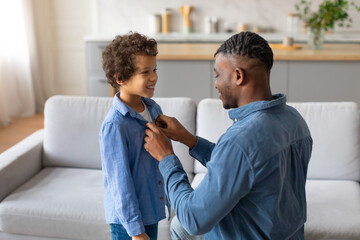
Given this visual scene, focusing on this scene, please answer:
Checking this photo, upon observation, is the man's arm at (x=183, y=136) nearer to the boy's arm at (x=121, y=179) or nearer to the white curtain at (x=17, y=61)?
the boy's arm at (x=121, y=179)

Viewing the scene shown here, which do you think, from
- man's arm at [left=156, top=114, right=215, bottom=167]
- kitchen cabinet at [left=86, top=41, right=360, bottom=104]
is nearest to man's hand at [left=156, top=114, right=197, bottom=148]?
man's arm at [left=156, top=114, right=215, bottom=167]

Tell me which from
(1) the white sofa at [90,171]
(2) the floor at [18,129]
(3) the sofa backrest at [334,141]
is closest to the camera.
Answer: (1) the white sofa at [90,171]

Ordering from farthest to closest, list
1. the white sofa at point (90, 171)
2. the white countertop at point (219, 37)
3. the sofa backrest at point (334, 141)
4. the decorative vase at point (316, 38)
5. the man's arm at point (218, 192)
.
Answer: the white countertop at point (219, 37)
the decorative vase at point (316, 38)
the sofa backrest at point (334, 141)
the white sofa at point (90, 171)
the man's arm at point (218, 192)

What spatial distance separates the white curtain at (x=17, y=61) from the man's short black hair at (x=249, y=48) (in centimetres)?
394

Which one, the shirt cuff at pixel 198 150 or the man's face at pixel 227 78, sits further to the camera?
the shirt cuff at pixel 198 150

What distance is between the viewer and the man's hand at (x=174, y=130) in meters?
1.61

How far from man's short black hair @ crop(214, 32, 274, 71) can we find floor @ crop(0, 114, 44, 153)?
3391 mm

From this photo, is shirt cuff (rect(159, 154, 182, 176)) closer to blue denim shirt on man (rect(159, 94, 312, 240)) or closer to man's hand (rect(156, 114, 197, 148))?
blue denim shirt on man (rect(159, 94, 312, 240))

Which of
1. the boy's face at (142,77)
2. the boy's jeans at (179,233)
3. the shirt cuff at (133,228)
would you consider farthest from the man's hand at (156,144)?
the boy's jeans at (179,233)

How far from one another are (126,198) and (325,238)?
3.24 ft

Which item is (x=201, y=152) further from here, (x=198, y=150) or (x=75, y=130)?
(x=75, y=130)

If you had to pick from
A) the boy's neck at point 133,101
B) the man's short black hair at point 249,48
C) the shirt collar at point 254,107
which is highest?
the man's short black hair at point 249,48

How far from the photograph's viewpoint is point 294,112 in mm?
1396

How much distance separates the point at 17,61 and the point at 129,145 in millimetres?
3964
